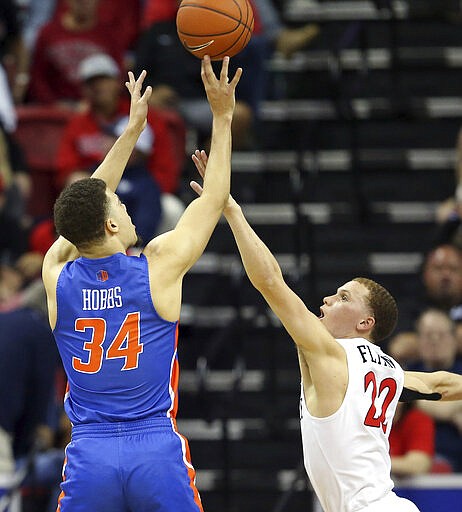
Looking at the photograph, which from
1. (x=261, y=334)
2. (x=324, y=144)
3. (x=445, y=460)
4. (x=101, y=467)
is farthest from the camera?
(x=324, y=144)

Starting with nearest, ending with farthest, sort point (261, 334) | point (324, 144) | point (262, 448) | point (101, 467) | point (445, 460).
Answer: point (101, 467), point (445, 460), point (262, 448), point (261, 334), point (324, 144)

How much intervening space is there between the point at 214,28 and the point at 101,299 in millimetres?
1548

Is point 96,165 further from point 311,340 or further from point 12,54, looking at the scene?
point 311,340

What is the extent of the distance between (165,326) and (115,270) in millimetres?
330

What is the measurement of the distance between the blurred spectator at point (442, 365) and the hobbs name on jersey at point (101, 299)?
162 inches

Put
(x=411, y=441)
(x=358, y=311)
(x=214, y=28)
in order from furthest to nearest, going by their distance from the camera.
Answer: (x=411, y=441) → (x=214, y=28) → (x=358, y=311)

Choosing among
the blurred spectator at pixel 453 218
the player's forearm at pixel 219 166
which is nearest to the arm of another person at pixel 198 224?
the player's forearm at pixel 219 166

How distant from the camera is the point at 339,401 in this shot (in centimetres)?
623

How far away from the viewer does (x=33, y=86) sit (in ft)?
42.0

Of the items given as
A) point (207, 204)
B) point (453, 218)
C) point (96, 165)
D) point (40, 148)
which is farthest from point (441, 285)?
point (207, 204)

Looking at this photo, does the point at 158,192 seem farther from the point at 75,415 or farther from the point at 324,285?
the point at 75,415

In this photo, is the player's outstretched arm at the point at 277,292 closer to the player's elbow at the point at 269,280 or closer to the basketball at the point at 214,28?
the player's elbow at the point at 269,280

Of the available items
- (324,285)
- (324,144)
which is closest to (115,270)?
(324,285)

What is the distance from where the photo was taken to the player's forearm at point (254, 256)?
6328 millimetres
